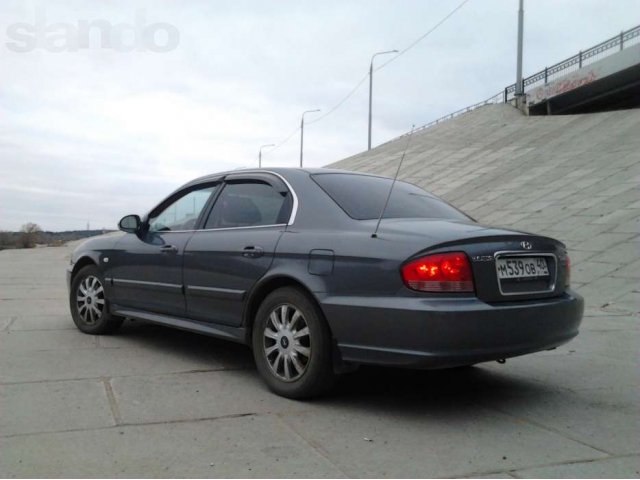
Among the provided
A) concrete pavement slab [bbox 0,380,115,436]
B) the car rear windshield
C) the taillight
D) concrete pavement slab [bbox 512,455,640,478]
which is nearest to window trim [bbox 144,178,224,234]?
the car rear windshield

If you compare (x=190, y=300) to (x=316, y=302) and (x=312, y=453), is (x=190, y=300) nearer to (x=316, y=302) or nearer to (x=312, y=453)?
(x=316, y=302)

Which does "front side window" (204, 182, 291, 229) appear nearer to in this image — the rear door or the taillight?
the rear door

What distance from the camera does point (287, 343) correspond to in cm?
406

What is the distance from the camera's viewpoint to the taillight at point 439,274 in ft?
11.6

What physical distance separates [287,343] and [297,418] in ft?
1.74

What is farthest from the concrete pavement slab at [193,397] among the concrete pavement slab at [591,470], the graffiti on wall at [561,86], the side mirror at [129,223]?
the graffiti on wall at [561,86]

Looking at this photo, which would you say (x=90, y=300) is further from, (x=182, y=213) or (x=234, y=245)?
(x=234, y=245)

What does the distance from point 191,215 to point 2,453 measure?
2602 millimetres

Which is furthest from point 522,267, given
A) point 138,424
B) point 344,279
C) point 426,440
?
point 138,424

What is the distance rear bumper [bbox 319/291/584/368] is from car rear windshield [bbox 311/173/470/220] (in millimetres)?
742

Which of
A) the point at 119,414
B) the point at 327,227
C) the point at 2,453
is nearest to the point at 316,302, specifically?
the point at 327,227

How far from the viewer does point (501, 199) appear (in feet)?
59.0

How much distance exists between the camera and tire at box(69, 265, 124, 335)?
19.9ft

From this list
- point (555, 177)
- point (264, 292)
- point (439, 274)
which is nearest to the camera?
point (439, 274)
